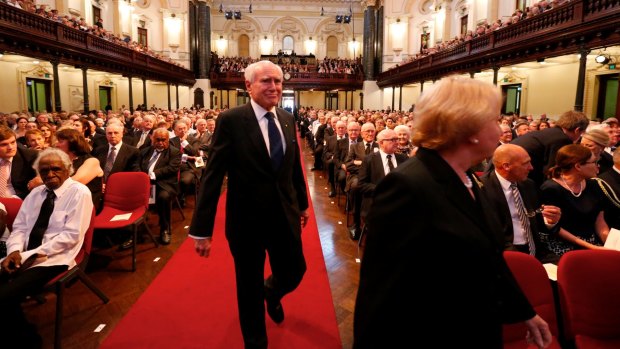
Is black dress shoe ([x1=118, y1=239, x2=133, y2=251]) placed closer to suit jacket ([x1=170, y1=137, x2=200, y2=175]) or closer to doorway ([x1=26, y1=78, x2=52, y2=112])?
suit jacket ([x1=170, y1=137, x2=200, y2=175])

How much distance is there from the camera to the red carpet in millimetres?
2746

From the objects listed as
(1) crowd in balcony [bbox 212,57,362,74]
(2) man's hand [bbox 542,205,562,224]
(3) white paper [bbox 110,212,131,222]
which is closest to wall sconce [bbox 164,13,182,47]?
(1) crowd in balcony [bbox 212,57,362,74]

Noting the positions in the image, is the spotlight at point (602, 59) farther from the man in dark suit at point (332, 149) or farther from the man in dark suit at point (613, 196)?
the man in dark suit at point (613, 196)

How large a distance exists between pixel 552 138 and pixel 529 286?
2715 millimetres

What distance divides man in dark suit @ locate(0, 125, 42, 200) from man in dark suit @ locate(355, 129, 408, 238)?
10.7 feet

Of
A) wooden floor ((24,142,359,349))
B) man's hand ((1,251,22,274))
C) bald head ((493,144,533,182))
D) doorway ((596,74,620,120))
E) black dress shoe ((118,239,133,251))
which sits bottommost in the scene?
wooden floor ((24,142,359,349))

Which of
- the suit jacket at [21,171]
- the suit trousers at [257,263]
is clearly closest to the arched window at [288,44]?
the suit jacket at [21,171]

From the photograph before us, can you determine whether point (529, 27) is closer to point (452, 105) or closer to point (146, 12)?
point (452, 105)

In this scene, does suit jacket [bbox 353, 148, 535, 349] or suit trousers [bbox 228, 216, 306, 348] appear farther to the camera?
suit trousers [bbox 228, 216, 306, 348]

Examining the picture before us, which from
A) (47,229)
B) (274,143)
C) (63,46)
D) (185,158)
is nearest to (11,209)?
(47,229)

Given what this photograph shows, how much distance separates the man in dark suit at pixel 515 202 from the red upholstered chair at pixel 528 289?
688 mm

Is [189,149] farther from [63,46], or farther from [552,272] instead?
[63,46]

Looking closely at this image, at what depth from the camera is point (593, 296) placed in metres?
2.01

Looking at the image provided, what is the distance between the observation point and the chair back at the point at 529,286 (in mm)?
2004
